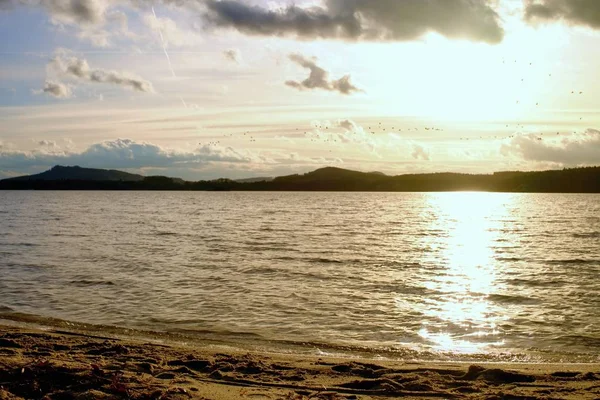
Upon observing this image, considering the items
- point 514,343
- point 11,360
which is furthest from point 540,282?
point 11,360

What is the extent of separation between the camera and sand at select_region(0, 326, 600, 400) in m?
9.34

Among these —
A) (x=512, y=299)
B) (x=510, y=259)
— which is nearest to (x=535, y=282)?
(x=512, y=299)

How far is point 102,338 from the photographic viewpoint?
46.5ft

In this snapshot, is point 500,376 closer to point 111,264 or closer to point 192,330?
point 192,330

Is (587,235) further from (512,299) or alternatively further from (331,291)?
(331,291)

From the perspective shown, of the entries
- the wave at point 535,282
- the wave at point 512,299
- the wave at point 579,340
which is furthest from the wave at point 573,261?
the wave at point 579,340

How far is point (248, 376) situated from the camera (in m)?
10.6

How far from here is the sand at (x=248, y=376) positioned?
9344 mm

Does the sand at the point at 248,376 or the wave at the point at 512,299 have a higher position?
the sand at the point at 248,376

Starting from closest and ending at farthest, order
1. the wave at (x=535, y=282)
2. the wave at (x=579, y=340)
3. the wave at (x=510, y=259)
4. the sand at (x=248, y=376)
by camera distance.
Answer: the sand at (x=248, y=376) → the wave at (x=579, y=340) → the wave at (x=535, y=282) → the wave at (x=510, y=259)

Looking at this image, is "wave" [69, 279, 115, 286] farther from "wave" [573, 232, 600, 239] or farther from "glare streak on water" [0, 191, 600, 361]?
"wave" [573, 232, 600, 239]

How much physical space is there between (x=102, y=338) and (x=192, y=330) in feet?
8.29

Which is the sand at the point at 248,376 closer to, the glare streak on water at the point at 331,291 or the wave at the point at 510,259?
the glare streak on water at the point at 331,291

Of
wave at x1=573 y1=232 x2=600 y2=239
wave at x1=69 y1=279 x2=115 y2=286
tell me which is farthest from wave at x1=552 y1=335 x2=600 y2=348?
wave at x1=573 y1=232 x2=600 y2=239
